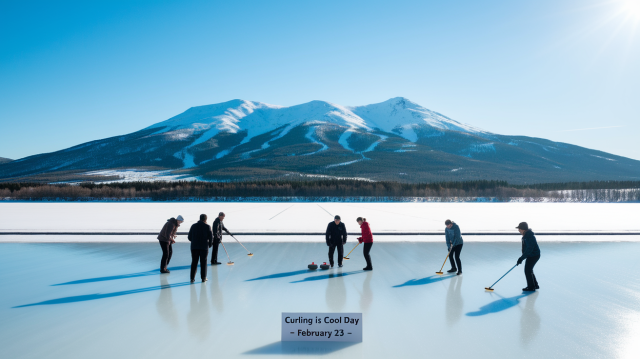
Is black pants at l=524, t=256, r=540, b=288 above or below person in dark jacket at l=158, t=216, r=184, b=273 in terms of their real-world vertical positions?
below

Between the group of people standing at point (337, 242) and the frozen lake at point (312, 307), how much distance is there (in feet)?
1.27

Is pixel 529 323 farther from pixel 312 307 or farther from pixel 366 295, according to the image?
pixel 312 307

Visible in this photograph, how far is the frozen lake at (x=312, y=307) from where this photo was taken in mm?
5371

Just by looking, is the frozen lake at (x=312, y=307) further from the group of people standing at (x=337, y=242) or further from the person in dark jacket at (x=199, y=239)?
the person in dark jacket at (x=199, y=239)

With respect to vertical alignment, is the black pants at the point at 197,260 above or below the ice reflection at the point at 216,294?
above

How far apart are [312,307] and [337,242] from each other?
3.76 m

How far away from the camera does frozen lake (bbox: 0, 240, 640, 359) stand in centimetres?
537

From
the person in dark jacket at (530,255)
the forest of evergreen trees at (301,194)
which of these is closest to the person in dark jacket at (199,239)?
the person in dark jacket at (530,255)

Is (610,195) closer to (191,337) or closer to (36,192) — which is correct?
(191,337)

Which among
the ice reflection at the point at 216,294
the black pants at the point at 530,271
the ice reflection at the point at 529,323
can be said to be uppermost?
the black pants at the point at 530,271

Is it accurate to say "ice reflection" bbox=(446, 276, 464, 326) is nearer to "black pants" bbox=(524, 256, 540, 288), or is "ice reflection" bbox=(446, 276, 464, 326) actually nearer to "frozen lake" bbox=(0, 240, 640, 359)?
"frozen lake" bbox=(0, 240, 640, 359)

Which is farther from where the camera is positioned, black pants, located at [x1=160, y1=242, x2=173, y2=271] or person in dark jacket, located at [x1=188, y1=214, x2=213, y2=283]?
black pants, located at [x1=160, y1=242, x2=173, y2=271]

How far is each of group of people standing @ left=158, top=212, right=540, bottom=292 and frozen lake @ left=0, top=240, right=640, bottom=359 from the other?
15.2 inches

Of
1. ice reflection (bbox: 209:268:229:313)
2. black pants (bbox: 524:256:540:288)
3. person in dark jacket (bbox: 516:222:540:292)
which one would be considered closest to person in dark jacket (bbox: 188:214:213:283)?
ice reflection (bbox: 209:268:229:313)
